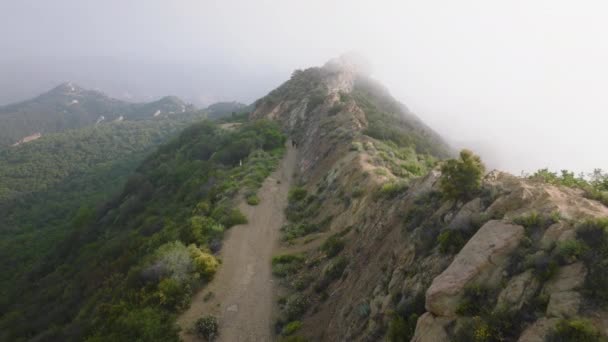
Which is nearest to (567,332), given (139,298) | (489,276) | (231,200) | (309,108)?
(489,276)

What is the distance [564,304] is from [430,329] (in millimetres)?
3041

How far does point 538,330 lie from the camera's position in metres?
7.11

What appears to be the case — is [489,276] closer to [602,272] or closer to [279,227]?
[602,272]

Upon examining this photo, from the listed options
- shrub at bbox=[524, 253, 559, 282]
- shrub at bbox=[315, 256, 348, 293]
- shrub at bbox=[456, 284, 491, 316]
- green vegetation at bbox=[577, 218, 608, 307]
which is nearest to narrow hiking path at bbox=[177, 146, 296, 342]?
shrub at bbox=[315, 256, 348, 293]

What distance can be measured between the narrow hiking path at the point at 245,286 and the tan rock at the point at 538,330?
11.3m

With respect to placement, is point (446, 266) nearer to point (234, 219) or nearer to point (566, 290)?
point (566, 290)

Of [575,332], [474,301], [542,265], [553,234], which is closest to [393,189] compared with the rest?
[553,234]

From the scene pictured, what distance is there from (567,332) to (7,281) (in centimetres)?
6225

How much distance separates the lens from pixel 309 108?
193 ft

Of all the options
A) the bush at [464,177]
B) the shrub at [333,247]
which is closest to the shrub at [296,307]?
the shrub at [333,247]

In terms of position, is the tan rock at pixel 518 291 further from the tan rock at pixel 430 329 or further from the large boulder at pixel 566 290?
the tan rock at pixel 430 329

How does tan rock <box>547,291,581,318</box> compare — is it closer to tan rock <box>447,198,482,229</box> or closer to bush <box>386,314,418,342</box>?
bush <box>386,314,418,342</box>

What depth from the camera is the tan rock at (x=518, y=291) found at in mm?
7863

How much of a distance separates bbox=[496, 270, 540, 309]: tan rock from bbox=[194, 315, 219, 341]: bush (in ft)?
40.8
